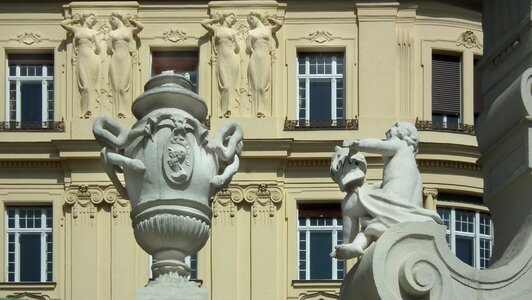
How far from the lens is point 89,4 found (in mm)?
70500

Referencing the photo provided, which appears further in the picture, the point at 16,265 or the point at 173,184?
the point at 16,265

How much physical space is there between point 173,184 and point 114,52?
41388 mm

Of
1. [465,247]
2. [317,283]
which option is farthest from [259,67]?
[465,247]

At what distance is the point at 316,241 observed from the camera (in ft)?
226

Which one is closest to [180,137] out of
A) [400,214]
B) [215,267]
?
[400,214]

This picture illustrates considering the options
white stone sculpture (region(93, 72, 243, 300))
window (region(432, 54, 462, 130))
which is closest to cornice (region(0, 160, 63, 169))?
window (region(432, 54, 462, 130))

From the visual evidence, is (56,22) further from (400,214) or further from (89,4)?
(400,214)

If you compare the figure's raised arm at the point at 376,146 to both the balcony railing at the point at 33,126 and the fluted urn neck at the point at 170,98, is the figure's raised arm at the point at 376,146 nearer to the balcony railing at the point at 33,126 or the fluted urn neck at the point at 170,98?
the fluted urn neck at the point at 170,98

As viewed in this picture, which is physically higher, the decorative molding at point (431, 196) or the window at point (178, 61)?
the window at point (178, 61)

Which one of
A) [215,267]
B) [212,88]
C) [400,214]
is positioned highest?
[212,88]

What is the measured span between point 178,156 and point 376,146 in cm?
198

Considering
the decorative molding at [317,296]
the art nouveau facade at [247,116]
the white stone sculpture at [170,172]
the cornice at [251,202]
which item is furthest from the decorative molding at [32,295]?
the white stone sculpture at [170,172]

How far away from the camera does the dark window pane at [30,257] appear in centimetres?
6900

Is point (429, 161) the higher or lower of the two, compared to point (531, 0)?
higher
